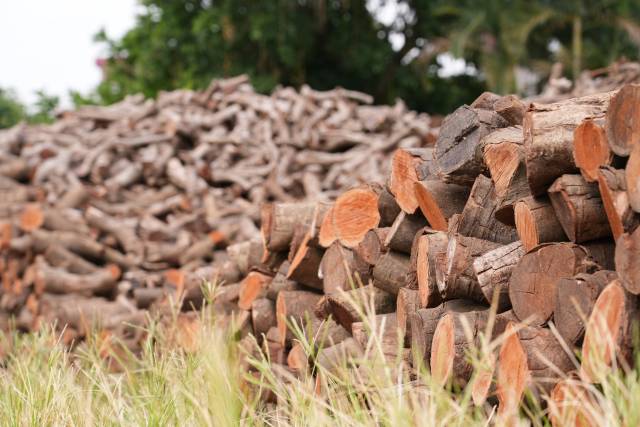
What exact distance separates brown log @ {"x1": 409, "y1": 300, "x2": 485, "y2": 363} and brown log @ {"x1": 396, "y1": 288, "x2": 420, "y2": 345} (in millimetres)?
112

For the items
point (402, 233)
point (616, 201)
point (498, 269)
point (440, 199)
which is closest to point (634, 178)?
point (616, 201)

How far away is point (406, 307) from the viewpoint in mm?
3131

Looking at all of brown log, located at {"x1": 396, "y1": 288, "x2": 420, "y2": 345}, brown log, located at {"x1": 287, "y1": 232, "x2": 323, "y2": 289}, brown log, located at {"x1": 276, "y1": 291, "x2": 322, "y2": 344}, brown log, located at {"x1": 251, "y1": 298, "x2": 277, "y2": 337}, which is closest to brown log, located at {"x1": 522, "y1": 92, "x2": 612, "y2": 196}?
brown log, located at {"x1": 396, "y1": 288, "x2": 420, "y2": 345}

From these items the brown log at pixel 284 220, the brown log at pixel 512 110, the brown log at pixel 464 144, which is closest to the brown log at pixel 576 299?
the brown log at pixel 464 144

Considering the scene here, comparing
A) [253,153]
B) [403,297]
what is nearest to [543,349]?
[403,297]

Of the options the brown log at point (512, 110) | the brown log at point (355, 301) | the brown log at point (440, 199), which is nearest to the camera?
the brown log at point (512, 110)

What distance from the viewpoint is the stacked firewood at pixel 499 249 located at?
2.33 metres

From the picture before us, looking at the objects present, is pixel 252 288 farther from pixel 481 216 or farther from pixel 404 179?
pixel 481 216

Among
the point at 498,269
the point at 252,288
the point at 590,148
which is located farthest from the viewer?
the point at 252,288

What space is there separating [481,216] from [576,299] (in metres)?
0.62

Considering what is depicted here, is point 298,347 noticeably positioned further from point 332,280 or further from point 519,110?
point 519,110

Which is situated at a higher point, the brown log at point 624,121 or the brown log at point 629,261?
the brown log at point 624,121

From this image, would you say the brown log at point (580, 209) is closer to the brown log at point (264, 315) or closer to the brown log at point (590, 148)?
the brown log at point (590, 148)

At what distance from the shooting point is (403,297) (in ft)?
10.4
